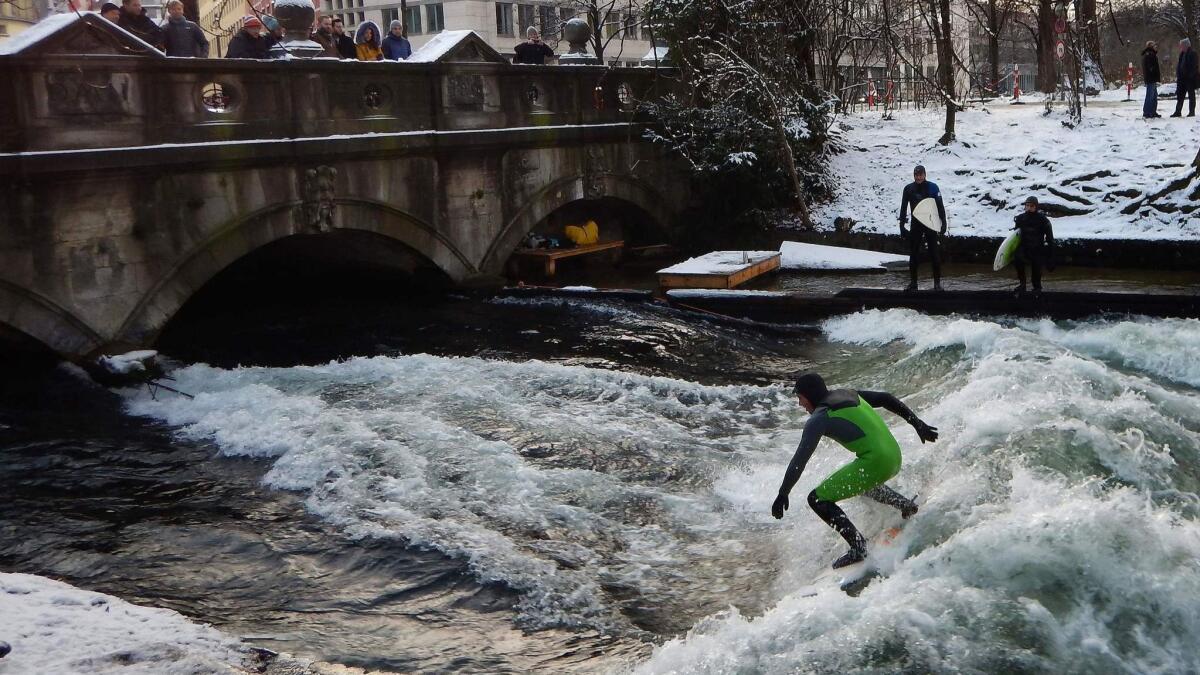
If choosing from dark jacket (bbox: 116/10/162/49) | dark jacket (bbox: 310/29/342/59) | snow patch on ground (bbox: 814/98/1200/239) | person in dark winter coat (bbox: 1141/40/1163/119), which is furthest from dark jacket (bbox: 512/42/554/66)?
person in dark winter coat (bbox: 1141/40/1163/119)

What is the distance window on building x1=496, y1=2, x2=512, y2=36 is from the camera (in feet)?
188

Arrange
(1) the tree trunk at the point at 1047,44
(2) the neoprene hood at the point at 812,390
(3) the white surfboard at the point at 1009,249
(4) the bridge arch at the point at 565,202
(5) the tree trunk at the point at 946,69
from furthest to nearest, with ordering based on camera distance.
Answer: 1. (1) the tree trunk at the point at 1047,44
2. (5) the tree trunk at the point at 946,69
3. (4) the bridge arch at the point at 565,202
4. (3) the white surfboard at the point at 1009,249
5. (2) the neoprene hood at the point at 812,390

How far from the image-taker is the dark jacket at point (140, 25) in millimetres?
15219

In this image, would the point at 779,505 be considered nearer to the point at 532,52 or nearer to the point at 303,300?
the point at 303,300

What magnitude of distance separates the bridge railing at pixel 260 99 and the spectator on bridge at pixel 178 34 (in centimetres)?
86

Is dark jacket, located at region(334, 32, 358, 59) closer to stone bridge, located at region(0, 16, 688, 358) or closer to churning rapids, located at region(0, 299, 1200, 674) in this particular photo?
stone bridge, located at region(0, 16, 688, 358)

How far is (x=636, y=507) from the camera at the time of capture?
33.1 ft

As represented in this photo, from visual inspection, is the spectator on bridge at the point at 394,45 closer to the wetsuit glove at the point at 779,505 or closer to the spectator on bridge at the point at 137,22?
the spectator on bridge at the point at 137,22

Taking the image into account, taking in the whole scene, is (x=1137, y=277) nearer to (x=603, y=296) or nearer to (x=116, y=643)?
(x=603, y=296)

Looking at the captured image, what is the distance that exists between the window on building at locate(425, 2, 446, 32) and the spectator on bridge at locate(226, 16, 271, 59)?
141ft

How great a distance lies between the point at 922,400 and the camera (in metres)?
12.4

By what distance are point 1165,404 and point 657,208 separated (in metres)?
13.6

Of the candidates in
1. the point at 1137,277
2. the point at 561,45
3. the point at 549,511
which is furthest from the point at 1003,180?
the point at 561,45

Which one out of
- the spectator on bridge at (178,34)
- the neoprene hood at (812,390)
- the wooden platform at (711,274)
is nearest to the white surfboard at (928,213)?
the wooden platform at (711,274)
